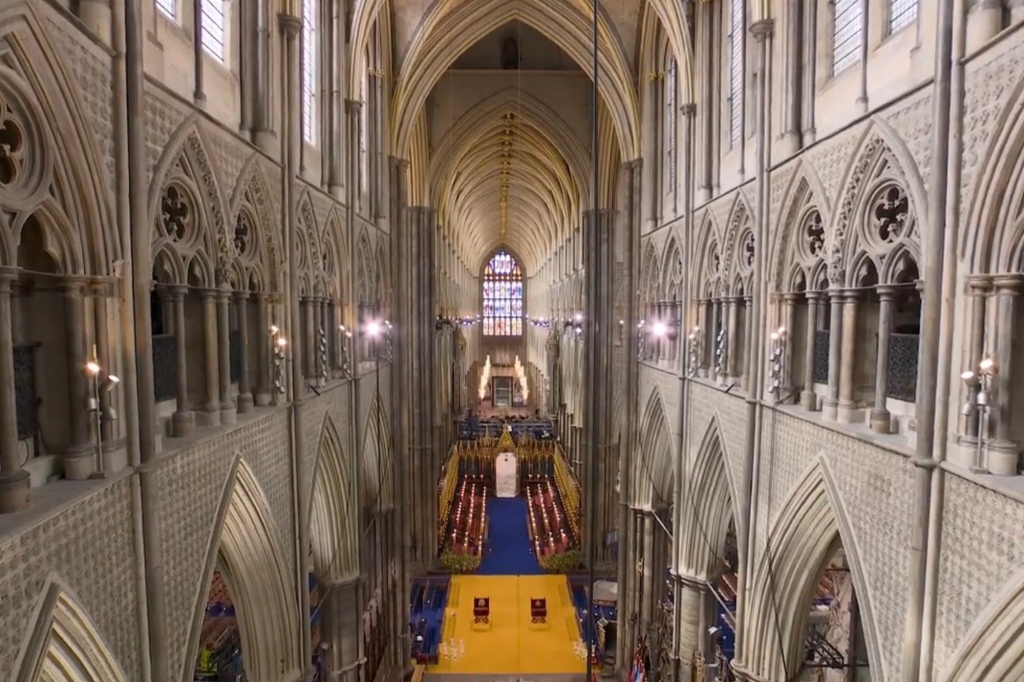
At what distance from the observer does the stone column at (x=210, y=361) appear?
750cm

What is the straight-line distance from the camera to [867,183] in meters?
7.34

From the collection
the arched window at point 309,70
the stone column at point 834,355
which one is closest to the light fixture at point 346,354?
the arched window at point 309,70

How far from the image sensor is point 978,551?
18.0 feet

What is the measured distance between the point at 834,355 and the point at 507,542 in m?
21.2

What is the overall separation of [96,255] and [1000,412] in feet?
23.8

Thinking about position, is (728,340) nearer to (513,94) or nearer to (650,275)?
(650,275)

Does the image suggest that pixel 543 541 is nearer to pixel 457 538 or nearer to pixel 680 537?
pixel 457 538

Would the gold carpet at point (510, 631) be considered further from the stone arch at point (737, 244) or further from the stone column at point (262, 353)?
the stone column at point (262, 353)

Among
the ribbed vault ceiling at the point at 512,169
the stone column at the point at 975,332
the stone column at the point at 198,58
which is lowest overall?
the stone column at the point at 975,332

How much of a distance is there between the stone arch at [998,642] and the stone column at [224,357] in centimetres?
749

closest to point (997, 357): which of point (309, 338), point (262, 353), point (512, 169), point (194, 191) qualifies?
point (194, 191)

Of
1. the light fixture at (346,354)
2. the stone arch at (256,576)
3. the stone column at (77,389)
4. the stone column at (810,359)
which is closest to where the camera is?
the stone column at (77,389)

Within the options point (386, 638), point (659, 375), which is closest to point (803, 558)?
point (659, 375)

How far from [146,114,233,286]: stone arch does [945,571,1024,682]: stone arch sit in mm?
7582
